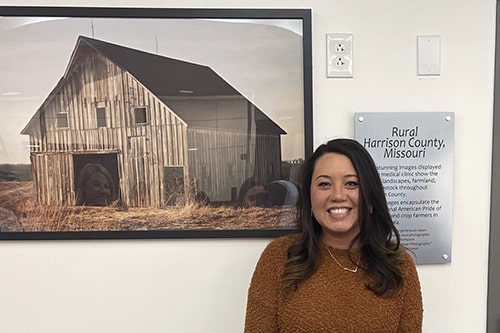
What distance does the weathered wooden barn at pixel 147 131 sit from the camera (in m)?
1.29

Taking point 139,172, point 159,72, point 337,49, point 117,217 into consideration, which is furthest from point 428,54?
point 117,217

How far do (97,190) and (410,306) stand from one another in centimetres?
97

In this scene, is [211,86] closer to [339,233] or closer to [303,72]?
[303,72]

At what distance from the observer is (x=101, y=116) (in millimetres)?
1300

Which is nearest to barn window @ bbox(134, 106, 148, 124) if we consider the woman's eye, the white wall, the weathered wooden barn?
the weathered wooden barn

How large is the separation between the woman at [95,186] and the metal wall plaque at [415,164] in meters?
0.80

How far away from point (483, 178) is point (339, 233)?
0.57 meters

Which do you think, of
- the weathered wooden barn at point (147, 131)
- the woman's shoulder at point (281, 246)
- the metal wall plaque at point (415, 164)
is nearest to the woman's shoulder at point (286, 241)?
the woman's shoulder at point (281, 246)

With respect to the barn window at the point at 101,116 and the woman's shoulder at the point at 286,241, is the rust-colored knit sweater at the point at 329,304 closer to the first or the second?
the woman's shoulder at the point at 286,241

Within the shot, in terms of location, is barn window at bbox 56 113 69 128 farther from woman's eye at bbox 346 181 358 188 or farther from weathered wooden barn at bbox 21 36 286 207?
woman's eye at bbox 346 181 358 188

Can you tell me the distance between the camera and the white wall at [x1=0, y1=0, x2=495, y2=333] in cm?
132

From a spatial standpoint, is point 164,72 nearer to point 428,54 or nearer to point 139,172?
point 139,172

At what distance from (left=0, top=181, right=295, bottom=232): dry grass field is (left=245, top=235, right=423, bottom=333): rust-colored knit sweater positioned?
21 cm

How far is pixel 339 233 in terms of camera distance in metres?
1.17
